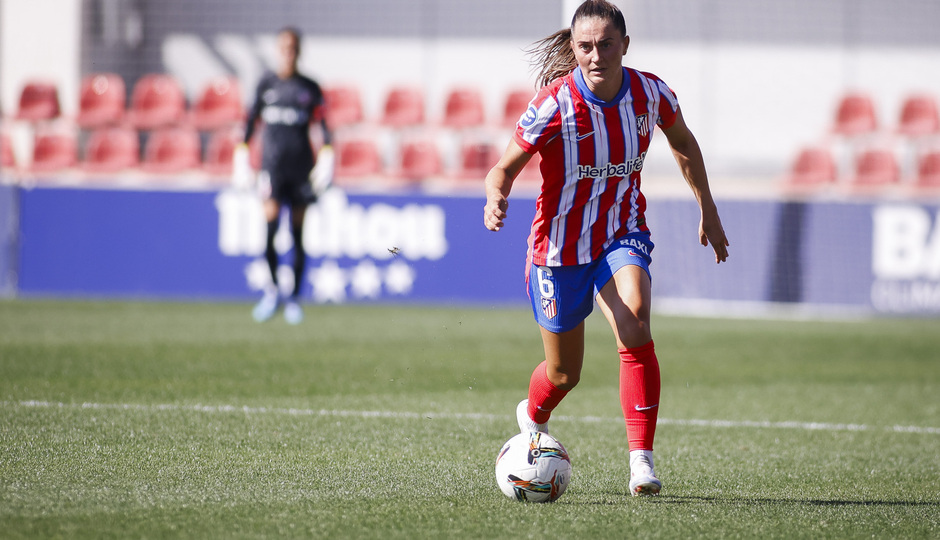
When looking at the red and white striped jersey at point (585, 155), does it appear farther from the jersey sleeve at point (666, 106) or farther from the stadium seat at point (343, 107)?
the stadium seat at point (343, 107)

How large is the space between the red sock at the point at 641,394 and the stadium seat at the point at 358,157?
36.8 ft

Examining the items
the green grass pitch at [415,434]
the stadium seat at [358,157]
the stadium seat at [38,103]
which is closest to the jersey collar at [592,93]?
the green grass pitch at [415,434]

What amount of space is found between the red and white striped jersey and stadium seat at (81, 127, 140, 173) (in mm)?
11762

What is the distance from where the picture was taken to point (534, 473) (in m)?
3.63

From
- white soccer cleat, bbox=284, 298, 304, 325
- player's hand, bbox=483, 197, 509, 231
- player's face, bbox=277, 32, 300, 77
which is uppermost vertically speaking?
player's face, bbox=277, 32, 300, 77

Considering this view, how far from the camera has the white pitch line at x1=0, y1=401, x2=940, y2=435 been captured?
17.4ft

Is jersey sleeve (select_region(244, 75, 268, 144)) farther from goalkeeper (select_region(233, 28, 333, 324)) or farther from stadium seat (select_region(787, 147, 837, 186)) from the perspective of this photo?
stadium seat (select_region(787, 147, 837, 186))

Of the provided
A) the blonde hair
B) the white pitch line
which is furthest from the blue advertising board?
the blonde hair

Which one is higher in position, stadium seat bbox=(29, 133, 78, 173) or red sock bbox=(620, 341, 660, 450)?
stadium seat bbox=(29, 133, 78, 173)

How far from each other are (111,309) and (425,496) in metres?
7.92

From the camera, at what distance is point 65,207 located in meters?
12.1

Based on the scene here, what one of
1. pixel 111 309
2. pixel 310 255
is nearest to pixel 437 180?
pixel 310 255

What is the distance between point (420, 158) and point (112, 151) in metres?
4.10

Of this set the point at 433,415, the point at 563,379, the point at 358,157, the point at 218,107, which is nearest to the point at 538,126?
the point at 563,379
